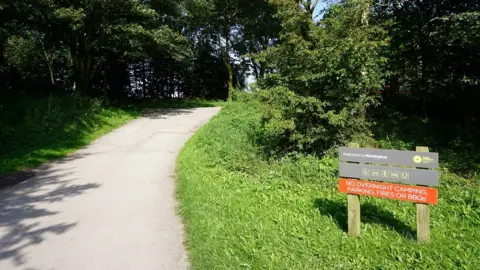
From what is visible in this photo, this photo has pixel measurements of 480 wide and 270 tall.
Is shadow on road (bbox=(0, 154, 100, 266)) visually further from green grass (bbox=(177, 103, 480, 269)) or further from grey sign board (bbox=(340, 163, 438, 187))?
A: grey sign board (bbox=(340, 163, 438, 187))

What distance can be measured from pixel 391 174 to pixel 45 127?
12.4 metres

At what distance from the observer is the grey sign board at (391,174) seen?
3.48 metres

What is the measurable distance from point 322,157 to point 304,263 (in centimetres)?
426

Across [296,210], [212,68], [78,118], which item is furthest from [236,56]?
[296,210]

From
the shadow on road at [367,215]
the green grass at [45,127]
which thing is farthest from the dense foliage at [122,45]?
the shadow on road at [367,215]

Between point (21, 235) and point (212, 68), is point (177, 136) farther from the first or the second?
point (212, 68)

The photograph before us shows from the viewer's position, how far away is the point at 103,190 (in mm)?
6617

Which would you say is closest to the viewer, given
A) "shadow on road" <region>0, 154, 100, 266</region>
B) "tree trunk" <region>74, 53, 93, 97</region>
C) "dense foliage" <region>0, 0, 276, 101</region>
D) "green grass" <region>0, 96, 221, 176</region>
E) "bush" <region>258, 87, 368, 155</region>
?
"shadow on road" <region>0, 154, 100, 266</region>

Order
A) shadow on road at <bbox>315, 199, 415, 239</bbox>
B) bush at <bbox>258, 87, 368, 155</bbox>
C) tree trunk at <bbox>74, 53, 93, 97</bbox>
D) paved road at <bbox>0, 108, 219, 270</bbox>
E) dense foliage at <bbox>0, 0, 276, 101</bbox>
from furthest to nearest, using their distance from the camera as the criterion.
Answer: tree trunk at <bbox>74, 53, 93, 97</bbox> → dense foliage at <bbox>0, 0, 276, 101</bbox> → bush at <bbox>258, 87, 368, 155</bbox> → shadow on road at <bbox>315, 199, 415, 239</bbox> → paved road at <bbox>0, 108, 219, 270</bbox>

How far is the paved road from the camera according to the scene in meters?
3.88

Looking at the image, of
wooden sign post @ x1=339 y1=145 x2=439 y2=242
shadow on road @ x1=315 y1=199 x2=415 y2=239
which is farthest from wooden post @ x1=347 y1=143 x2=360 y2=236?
shadow on road @ x1=315 y1=199 x2=415 y2=239

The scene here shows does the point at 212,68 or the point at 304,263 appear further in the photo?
the point at 212,68

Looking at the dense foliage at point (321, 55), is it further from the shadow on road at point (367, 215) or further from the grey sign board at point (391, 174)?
the grey sign board at point (391, 174)

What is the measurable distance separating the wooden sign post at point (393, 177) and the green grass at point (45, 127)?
26.9ft
